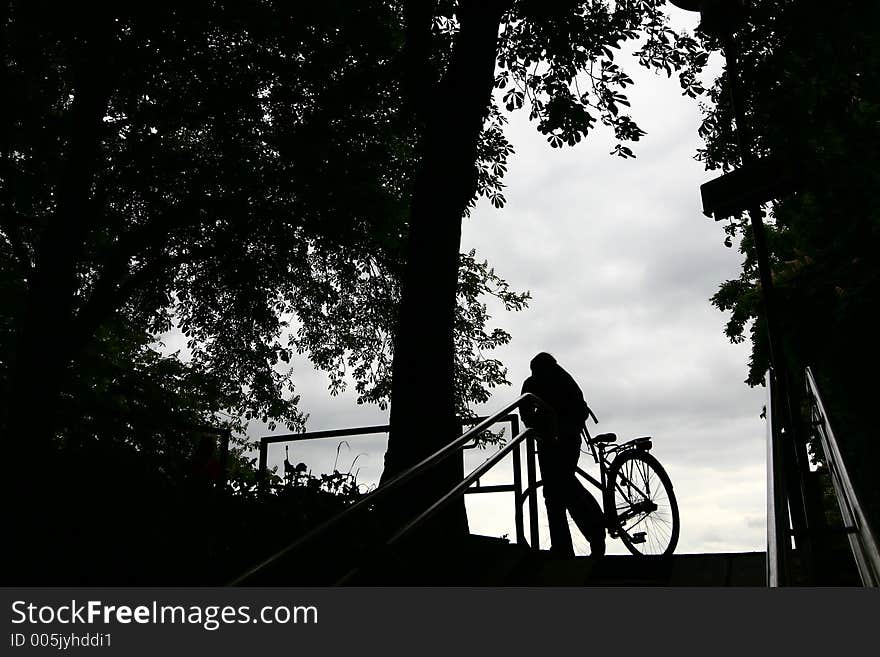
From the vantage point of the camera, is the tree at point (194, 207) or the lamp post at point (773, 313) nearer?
the lamp post at point (773, 313)

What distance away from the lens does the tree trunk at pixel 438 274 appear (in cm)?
673

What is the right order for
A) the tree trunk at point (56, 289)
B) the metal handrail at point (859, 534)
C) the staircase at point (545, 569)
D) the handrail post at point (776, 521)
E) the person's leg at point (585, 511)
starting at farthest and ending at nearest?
the tree trunk at point (56, 289) < the person's leg at point (585, 511) < the staircase at point (545, 569) < the handrail post at point (776, 521) < the metal handrail at point (859, 534)

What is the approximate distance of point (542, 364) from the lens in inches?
318

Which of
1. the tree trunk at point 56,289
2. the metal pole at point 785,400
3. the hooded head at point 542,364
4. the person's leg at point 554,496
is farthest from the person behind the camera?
the tree trunk at point 56,289

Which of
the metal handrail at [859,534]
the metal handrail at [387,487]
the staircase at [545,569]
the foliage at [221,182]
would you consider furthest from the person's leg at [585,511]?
the foliage at [221,182]

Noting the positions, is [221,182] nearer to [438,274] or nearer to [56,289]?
[56,289]

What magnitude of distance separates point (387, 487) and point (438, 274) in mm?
3112

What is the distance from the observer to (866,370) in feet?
39.4

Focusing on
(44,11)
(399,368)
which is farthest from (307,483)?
(44,11)

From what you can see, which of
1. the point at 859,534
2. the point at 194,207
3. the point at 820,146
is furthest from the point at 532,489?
the point at 194,207

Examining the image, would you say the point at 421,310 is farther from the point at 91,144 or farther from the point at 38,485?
the point at 91,144

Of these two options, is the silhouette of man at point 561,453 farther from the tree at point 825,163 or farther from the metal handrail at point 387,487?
the tree at point 825,163

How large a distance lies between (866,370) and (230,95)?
10187 mm

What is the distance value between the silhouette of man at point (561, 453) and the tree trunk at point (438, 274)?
98cm
